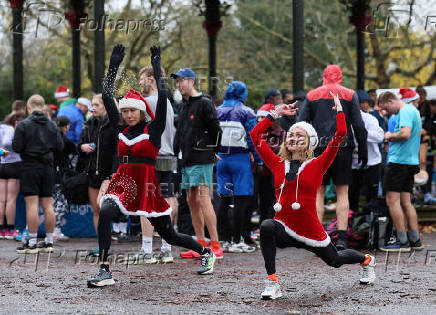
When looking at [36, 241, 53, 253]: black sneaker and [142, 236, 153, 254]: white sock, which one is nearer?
[142, 236, 153, 254]: white sock

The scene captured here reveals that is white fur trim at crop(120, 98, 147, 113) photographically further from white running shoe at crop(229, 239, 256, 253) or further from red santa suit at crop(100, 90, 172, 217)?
white running shoe at crop(229, 239, 256, 253)

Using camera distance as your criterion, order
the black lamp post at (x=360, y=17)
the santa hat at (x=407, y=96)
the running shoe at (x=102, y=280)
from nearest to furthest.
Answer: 1. the running shoe at (x=102, y=280)
2. the santa hat at (x=407, y=96)
3. the black lamp post at (x=360, y=17)

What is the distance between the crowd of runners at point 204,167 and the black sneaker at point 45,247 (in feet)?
0.04

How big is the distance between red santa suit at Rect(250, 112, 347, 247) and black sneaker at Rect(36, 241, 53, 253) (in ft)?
14.0

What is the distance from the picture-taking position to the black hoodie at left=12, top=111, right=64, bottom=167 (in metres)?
10.3

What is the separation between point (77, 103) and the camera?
13.7 meters

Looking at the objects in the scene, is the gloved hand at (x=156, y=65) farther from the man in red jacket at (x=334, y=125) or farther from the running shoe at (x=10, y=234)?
the running shoe at (x=10, y=234)

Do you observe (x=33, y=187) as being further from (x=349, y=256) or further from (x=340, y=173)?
(x=349, y=256)

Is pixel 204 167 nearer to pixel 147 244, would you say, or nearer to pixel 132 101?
pixel 147 244

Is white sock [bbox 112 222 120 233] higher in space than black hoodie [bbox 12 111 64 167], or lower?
lower

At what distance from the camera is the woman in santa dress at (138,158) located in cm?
764

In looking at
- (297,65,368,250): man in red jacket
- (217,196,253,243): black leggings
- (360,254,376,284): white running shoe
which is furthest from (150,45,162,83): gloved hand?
(217,196,253,243): black leggings

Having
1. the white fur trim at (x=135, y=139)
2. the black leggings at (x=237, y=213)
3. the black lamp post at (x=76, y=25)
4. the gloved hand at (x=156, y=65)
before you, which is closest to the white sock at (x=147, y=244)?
the black leggings at (x=237, y=213)

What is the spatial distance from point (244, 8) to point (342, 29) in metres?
4.38
